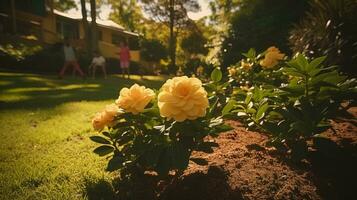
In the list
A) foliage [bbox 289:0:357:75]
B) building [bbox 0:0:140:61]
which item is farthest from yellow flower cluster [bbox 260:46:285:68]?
building [bbox 0:0:140:61]

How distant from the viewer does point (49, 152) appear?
364 cm

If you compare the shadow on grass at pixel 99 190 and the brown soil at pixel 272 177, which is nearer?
the brown soil at pixel 272 177

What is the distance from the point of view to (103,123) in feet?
7.24

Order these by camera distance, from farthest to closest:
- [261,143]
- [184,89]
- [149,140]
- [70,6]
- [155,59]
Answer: [70,6]
[155,59]
[261,143]
[149,140]
[184,89]

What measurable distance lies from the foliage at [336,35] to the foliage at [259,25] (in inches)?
181

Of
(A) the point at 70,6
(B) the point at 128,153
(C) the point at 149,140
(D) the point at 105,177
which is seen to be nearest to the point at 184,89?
(C) the point at 149,140

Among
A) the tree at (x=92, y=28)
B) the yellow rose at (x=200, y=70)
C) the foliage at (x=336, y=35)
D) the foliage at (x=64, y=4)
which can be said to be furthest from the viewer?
the foliage at (x=64, y=4)

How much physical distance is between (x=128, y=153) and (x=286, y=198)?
113 cm

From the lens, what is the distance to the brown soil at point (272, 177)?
197 centimetres

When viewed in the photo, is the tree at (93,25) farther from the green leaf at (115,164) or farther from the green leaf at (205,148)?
the green leaf at (205,148)

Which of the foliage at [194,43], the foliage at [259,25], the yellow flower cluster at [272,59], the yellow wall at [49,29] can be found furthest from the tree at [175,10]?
the yellow flower cluster at [272,59]

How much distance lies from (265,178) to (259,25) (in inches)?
359

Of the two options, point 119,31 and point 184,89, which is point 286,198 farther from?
point 119,31

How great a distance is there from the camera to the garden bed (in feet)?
6.47
